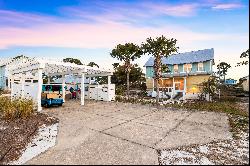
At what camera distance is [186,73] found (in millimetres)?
28734

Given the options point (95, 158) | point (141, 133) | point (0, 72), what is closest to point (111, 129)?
point (141, 133)

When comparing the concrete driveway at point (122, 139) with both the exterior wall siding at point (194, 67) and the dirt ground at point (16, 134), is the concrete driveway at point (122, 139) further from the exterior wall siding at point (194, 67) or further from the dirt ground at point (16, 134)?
the exterior wall siding at point (194, 67)

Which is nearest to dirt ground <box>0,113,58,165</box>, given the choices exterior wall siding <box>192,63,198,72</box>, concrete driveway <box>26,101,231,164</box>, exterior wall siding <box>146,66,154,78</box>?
concrete driveway <box>26,101,231,164</box>

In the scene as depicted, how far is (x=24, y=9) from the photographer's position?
42.9ft

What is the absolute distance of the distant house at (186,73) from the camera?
27.3m

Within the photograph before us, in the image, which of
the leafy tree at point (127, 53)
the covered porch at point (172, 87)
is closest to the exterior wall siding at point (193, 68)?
the covered porch at point (172, 87)

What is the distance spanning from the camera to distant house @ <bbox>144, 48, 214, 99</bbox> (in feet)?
89.6

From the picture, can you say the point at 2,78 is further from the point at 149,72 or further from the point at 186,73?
the point at 186,73

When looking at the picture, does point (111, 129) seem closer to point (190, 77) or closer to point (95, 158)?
point (95, 158)

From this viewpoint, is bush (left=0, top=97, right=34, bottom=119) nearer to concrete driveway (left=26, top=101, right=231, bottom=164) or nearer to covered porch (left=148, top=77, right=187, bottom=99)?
concrete driveway (left=26, top=101, right=231, bottom=164)

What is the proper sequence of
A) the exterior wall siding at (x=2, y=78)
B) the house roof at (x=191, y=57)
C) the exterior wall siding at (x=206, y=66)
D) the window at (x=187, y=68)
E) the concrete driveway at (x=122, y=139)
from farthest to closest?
1. the exterior wall siding at (x=2, y=78)
2. the window at (x=187, y=68)
3. the house roof at (x=191, y=57)
4. the exterior wall siding at (x=206, y=66)
5. the concrete driveway at (x=122, y=139)

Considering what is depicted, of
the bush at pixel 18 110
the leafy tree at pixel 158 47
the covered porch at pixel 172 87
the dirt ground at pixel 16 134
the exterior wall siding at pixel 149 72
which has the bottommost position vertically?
the dirt ground at pixel 16 134

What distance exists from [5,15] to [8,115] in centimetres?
714

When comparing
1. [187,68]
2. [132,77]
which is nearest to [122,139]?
[187,68]
